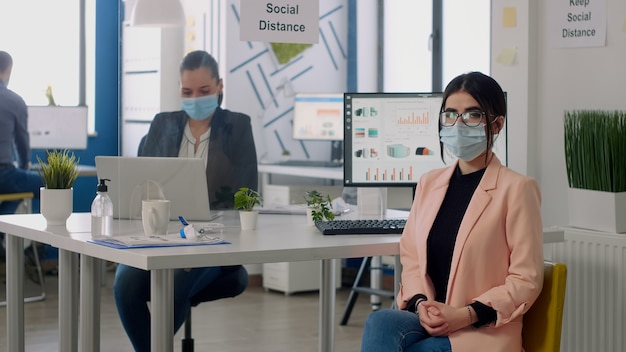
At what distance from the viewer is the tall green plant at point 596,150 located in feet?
11.8

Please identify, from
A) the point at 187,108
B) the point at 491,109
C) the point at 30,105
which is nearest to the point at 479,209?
the point at 491,109

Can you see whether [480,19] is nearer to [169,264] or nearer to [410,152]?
[410,152]

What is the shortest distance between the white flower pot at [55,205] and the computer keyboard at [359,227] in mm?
787

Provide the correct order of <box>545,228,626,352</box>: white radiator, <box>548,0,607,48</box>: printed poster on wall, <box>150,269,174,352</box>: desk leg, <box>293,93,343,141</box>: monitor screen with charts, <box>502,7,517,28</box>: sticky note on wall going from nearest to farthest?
<box>150,269,174,352</box>: desk leg, <box>545,228,626,352</box>: white radiator, <box>548,0,607,48</box>: printed poster on wall, <box>502,7,517,28</box>: sticky note on wall, <box>293,93,343,141</box>: monitor screen with charts

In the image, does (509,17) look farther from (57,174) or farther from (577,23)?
(57,174)

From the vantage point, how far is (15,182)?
222 inches

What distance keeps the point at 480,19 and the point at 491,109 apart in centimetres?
317

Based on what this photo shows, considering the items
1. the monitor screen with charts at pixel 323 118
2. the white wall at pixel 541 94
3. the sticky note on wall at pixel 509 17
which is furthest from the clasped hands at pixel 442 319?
the monitor screen with charts at pixel 323 118

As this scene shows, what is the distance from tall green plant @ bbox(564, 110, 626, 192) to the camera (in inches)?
141

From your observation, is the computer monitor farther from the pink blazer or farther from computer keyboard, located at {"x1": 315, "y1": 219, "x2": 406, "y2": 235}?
the pink blazer

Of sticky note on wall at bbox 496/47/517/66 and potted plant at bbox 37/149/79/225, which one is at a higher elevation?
sticky note on wall at bbox 496/47/517/66

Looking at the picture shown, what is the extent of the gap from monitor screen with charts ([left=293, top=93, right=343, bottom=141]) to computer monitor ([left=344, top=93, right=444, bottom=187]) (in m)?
1.98

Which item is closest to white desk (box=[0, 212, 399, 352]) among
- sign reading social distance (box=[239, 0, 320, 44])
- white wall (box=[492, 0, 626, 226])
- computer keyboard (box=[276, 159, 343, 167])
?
sign reading social distance (box=[239, 0, 320, 44])

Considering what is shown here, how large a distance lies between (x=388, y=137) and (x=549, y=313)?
1170 millimetres
